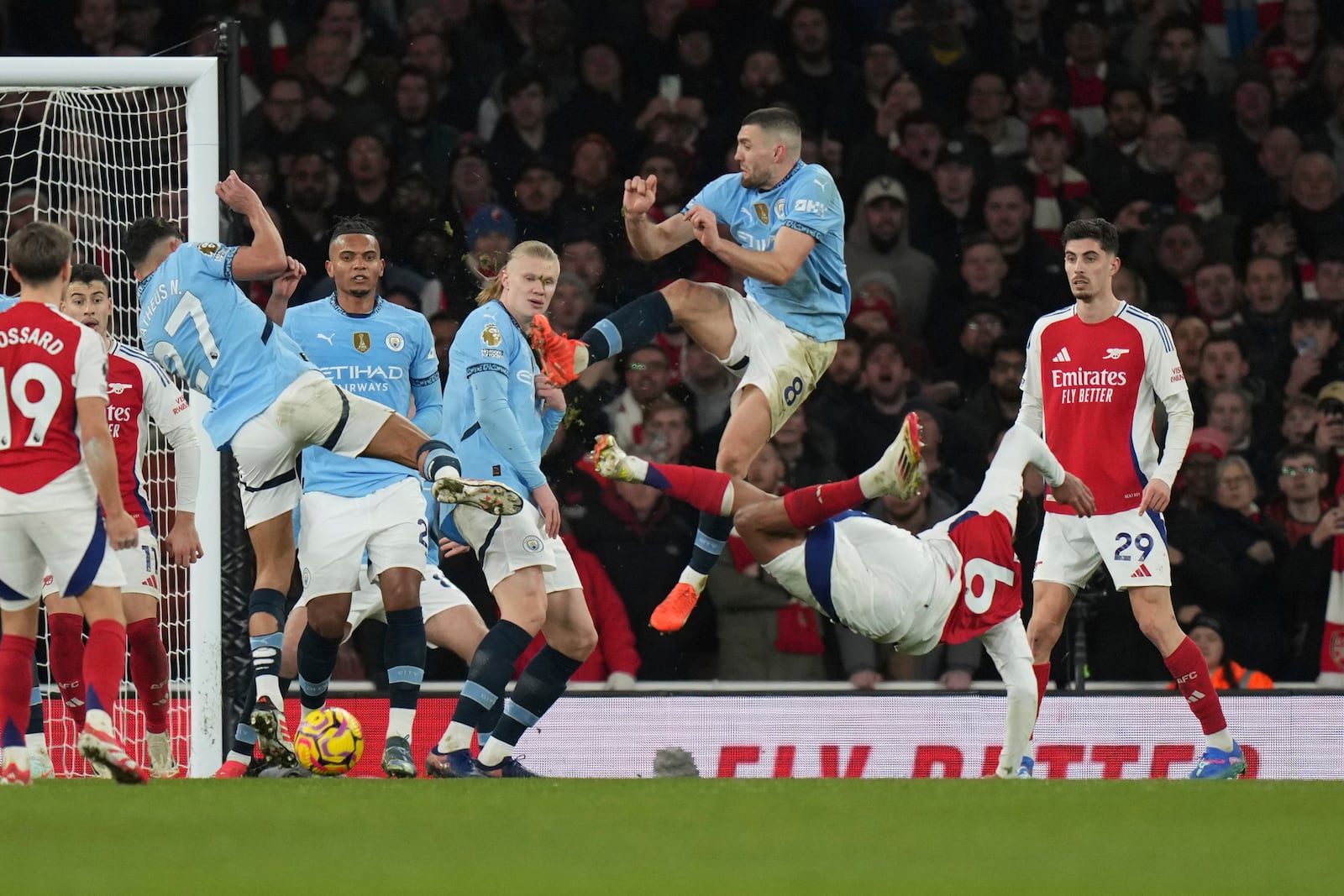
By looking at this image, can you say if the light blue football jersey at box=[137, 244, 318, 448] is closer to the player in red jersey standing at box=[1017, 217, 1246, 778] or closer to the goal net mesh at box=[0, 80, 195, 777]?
the goal net mesh at box=[0, 80, 195, 777]

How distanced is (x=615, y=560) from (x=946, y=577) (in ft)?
11.0

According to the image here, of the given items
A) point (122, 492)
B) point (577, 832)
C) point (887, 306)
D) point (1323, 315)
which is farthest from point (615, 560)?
point (577, 832)

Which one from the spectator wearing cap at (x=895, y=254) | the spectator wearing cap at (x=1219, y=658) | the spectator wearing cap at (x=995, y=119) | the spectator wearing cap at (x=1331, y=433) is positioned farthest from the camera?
the spectator wearing cap at (x=995, y=119)

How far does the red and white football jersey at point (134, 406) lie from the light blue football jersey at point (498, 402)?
3.87 ft

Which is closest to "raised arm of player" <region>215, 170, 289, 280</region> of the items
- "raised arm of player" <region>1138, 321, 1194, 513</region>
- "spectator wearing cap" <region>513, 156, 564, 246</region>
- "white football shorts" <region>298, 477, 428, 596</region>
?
"white football shorts" <region>298, 477, 428, 596</region>

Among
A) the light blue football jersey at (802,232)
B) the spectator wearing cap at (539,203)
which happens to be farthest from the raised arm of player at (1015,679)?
the spectator wearing cap at (539,203)

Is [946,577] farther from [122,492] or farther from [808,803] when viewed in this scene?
[122,492]

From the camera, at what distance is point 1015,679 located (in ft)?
24.7

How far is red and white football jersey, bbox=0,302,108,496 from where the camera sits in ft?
20.3

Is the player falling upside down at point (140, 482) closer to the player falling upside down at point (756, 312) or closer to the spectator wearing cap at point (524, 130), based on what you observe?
the player falling upside down at point (756, 312)

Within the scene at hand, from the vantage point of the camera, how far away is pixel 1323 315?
11219mm

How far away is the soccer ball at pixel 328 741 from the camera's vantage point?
24.5 feet

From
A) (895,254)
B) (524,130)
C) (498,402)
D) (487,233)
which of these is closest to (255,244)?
(498,402)

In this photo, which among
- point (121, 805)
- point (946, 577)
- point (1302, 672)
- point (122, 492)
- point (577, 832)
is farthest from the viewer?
point (1302, 672)
